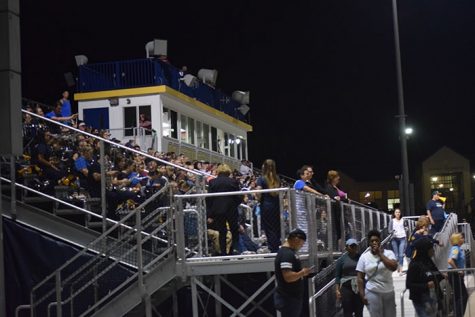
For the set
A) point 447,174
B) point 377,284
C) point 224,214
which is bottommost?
point 377,284

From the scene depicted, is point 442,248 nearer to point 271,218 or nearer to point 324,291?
point 324,291

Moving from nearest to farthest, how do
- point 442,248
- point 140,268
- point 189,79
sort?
point 140,268, point 442,248, point 189,79

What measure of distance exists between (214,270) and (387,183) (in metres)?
65.7

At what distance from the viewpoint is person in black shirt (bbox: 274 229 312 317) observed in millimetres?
9039

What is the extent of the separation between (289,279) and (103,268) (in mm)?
4459

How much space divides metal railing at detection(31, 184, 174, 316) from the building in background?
199 ft

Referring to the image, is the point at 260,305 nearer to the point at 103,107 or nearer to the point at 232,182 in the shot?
the point at 232,182

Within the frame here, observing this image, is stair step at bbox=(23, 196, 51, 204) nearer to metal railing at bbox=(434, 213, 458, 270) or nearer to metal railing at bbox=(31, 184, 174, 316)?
metal railing at bbox=(31, 184, 174, 316)

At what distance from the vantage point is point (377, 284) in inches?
393

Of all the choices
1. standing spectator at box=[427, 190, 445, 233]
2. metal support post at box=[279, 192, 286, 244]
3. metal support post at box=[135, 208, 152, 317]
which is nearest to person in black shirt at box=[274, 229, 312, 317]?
metal support post at box=[279, 192, 286, 244]

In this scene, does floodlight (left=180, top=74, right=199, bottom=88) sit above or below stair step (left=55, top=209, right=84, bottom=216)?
above

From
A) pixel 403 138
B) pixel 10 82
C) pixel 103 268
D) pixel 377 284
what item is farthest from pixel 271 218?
pixel 403 138

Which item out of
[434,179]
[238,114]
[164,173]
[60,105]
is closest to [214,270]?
Result: [164,173]

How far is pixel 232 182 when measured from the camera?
1154 cm
